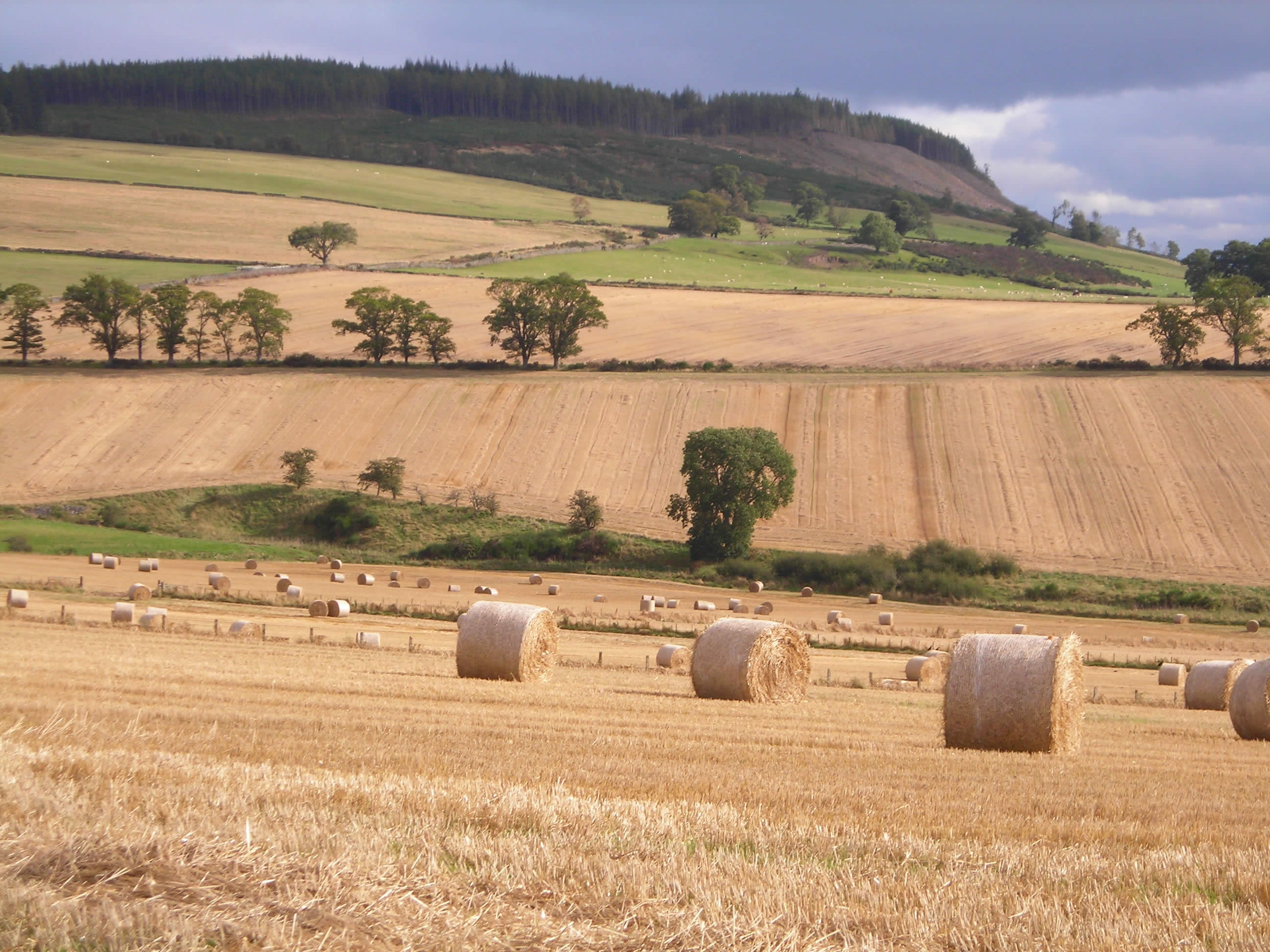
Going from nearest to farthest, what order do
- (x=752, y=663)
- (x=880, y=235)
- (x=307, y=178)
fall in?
(x=752, y=663), (x=880, y=235), (x=307, y=178)

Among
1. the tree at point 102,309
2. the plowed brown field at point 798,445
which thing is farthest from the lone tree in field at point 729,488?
the tree at point 102,309

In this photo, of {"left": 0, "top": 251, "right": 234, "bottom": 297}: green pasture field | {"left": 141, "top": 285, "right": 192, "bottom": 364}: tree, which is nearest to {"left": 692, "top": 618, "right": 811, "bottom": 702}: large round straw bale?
{"left": 141, "top": 285, "right": 192, "bottom": 364}: tree

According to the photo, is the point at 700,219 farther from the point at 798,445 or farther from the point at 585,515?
the point at 585,515

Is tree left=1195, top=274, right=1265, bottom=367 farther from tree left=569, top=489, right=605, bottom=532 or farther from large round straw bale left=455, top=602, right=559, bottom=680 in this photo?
large round straw bale left=455, top=602, right=559, bottom=680

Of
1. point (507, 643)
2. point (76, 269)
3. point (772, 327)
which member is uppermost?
point (76, 269)

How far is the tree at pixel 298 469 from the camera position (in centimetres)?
5572

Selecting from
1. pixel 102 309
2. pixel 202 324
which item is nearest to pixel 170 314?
pixel 202 324

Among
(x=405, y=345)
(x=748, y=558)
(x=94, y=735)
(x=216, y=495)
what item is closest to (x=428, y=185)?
(x=405, y=345)

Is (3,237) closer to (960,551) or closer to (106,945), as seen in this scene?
(960,551)

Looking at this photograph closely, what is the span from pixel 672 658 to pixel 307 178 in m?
133

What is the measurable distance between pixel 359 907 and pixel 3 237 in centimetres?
10908

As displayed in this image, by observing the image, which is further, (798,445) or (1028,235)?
(1028,235)

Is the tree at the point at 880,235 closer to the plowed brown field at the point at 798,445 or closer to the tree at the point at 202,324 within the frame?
the plowed brown field at the point at 798,445

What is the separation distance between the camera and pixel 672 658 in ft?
81.3
